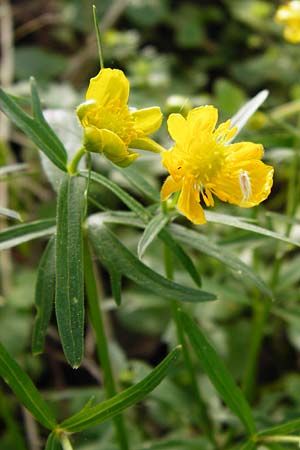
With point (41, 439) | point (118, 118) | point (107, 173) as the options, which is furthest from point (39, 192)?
point (118, 118)

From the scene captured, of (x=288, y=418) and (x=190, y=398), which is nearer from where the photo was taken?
(x=288, y=418)

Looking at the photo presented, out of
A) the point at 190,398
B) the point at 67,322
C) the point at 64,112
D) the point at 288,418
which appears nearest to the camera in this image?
the point at 67,322

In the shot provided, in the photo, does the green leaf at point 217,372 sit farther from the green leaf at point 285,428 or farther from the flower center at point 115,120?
the flower center at point 115,120

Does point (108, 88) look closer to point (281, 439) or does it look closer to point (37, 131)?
point (37, 131)

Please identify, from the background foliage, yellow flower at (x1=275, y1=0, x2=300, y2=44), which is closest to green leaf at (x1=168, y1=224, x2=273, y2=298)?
the background foliage

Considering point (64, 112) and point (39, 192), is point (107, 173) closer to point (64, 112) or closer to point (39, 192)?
point (39, 192)

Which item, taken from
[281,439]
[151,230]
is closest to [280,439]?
[281,439]
